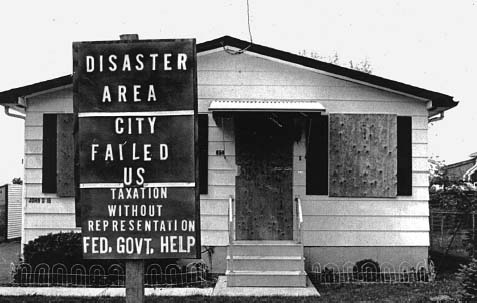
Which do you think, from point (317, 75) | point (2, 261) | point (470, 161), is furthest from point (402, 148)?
point (470, 161)

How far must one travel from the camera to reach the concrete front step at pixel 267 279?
35.7 feet

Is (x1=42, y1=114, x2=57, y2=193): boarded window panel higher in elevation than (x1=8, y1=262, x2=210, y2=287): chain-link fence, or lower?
higher

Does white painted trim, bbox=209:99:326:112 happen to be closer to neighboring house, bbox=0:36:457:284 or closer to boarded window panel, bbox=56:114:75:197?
neighboring house, bbox=0:36:457:284

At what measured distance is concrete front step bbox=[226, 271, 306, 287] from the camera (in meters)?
Result: 10.9

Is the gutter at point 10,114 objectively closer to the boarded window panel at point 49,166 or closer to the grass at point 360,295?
the boarded window panel at point 49,166

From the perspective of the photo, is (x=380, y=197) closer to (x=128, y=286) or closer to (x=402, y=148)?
(x=402, y=148)

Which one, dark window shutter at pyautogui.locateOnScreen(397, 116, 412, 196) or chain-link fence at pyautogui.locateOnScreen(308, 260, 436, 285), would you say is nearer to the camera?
chain-link fence at pyautogui.locateOnScreen(308, 260, 436, 285)

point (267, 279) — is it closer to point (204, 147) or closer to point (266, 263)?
point (266, 263)

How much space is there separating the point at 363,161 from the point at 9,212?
50.2 ft

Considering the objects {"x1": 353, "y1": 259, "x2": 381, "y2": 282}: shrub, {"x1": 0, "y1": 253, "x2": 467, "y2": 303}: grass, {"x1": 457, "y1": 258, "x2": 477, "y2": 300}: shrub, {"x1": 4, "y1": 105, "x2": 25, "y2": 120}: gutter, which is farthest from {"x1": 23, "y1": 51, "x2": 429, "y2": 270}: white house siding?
{"x1": 457, "y1": 258, "x2": 477, "y2": 300}: shrub

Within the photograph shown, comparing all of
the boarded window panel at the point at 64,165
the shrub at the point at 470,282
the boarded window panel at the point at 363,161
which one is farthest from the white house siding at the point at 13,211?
the shrub at the point at 470,282

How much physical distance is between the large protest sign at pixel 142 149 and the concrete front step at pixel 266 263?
5.70 meters

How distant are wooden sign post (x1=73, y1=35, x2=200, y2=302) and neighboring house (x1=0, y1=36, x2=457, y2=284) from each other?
22.7ft

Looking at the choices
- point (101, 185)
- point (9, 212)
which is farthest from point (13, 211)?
point (101, 185)
